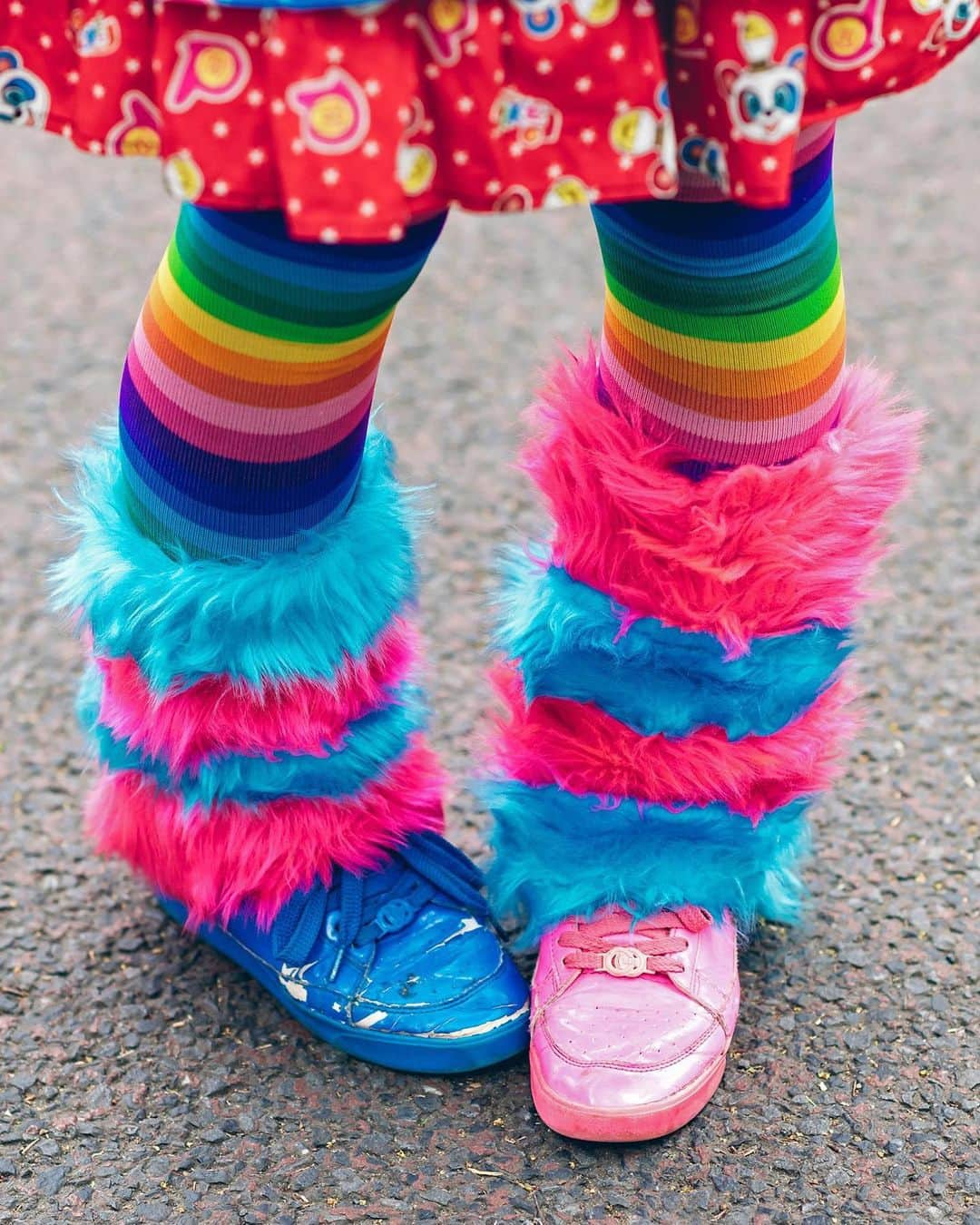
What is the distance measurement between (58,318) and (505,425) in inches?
26.0

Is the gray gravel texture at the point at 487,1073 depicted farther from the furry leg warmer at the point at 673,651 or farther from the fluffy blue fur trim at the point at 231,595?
the fluffy blue fur trim at the point at 231,595

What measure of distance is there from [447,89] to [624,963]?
58 cm

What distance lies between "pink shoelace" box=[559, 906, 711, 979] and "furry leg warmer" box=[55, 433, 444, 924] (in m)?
0.15

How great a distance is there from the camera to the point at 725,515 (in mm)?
946

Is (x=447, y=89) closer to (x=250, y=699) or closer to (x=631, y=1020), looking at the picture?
(x=250, y=699)

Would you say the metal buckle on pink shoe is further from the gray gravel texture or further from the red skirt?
the red skirt

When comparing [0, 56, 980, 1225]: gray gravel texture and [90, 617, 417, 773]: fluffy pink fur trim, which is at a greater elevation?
[90, 617, 417, 773]: fluffy pink fur trim

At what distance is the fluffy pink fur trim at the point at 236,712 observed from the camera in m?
0.97

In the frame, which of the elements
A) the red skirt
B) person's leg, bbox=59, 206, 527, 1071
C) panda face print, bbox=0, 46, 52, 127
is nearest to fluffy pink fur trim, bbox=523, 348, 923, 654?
person's leg, bbox=59, 206, 527, 1071

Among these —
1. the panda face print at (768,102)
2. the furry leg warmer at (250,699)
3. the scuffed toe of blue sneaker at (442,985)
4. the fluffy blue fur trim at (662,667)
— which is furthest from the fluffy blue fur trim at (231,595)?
the panda face print at (768,102)

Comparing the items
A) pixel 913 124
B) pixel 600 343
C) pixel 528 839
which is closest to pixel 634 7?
pixel 600 343

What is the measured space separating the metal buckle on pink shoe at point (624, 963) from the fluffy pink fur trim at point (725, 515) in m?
0.22

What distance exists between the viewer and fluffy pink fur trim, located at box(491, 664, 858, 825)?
39.2 inches

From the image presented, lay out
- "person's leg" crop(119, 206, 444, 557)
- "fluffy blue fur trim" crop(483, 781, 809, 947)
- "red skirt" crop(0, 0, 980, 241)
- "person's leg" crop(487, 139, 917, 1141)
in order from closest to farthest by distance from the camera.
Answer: "red skirt" crop(0, 0, 980, 241)
"person's leg" crop(119, 206, 444, 557)
"person's leg" crop(487, 139, 917, 1141)
"fluffy blue fur trim" crop(483, 781, 809, 947)
